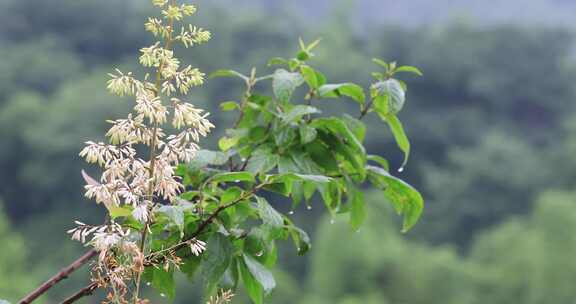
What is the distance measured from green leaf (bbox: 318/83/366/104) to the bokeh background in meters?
35.9

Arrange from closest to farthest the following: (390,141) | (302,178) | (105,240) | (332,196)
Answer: (105,240) → (302,178) → (332,196) → (390,141)

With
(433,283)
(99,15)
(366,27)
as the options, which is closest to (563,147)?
(433,283)

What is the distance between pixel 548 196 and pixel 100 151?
4877 cm

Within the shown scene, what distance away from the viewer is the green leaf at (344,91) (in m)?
2.62

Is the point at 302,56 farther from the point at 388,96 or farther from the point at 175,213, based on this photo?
the point at 175,213

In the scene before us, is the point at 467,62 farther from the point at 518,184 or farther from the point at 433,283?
the point at 433,283

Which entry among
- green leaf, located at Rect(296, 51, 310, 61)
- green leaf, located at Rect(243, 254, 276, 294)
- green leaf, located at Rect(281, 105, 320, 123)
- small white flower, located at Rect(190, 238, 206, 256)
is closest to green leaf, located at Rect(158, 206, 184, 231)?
small white flower, located at Rect(190, 238, 206, 256)

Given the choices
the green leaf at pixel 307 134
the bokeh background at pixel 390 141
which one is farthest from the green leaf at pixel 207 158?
the bokeh background at pixel 390 141

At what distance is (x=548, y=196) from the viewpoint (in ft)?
161

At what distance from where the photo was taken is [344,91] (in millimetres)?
2662

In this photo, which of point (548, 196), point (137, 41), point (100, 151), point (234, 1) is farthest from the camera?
point (234, 1)

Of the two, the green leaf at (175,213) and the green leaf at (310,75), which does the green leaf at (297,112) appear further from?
the green leaf at (175,213)

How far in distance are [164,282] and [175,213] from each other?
0.87 ft

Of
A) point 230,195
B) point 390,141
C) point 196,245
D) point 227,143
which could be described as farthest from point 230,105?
point 390,141
